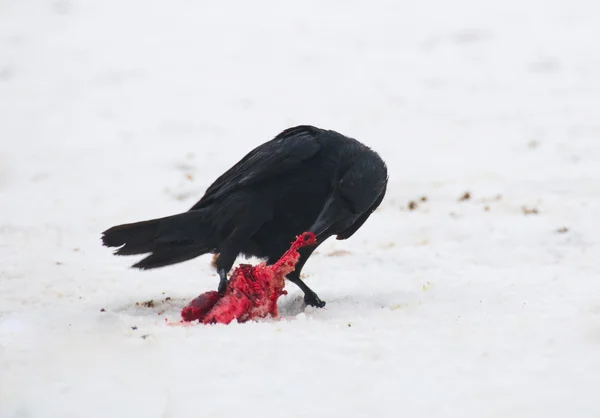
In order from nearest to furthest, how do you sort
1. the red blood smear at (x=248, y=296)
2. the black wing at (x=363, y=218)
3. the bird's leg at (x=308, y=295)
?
the red blood smear at (x=248, y=296)
the bird's leg at (x=308, y=295)
the black wing at (x=363, y=218)

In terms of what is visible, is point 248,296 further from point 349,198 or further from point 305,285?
point 349,198

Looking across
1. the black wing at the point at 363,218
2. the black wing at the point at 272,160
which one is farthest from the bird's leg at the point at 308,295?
the black wing at the point at 272,160

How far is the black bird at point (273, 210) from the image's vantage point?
5543mm

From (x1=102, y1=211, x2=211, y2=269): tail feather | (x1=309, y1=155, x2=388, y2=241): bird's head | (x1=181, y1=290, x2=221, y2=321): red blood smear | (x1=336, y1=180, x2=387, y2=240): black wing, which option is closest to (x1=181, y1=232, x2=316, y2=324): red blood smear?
(x1=181, y1=290, x2=221, y2=321): red blood smear

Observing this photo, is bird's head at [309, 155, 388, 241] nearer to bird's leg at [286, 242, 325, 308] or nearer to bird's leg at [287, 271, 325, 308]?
bird's leg at [286, 242, 325, 308]

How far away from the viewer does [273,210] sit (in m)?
5.61

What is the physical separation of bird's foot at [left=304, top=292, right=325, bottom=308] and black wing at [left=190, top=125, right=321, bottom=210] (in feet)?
2.62

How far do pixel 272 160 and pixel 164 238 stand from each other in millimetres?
843

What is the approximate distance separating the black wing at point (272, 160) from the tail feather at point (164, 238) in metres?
0.26

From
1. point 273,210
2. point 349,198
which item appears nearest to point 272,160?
point 273,210

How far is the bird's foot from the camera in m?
5.55

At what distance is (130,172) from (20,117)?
2309 millimetres

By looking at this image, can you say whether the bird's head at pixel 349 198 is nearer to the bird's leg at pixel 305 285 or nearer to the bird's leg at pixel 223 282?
the bird's leg at pixel 305 285

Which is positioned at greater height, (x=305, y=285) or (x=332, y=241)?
(x=305, y=285)
